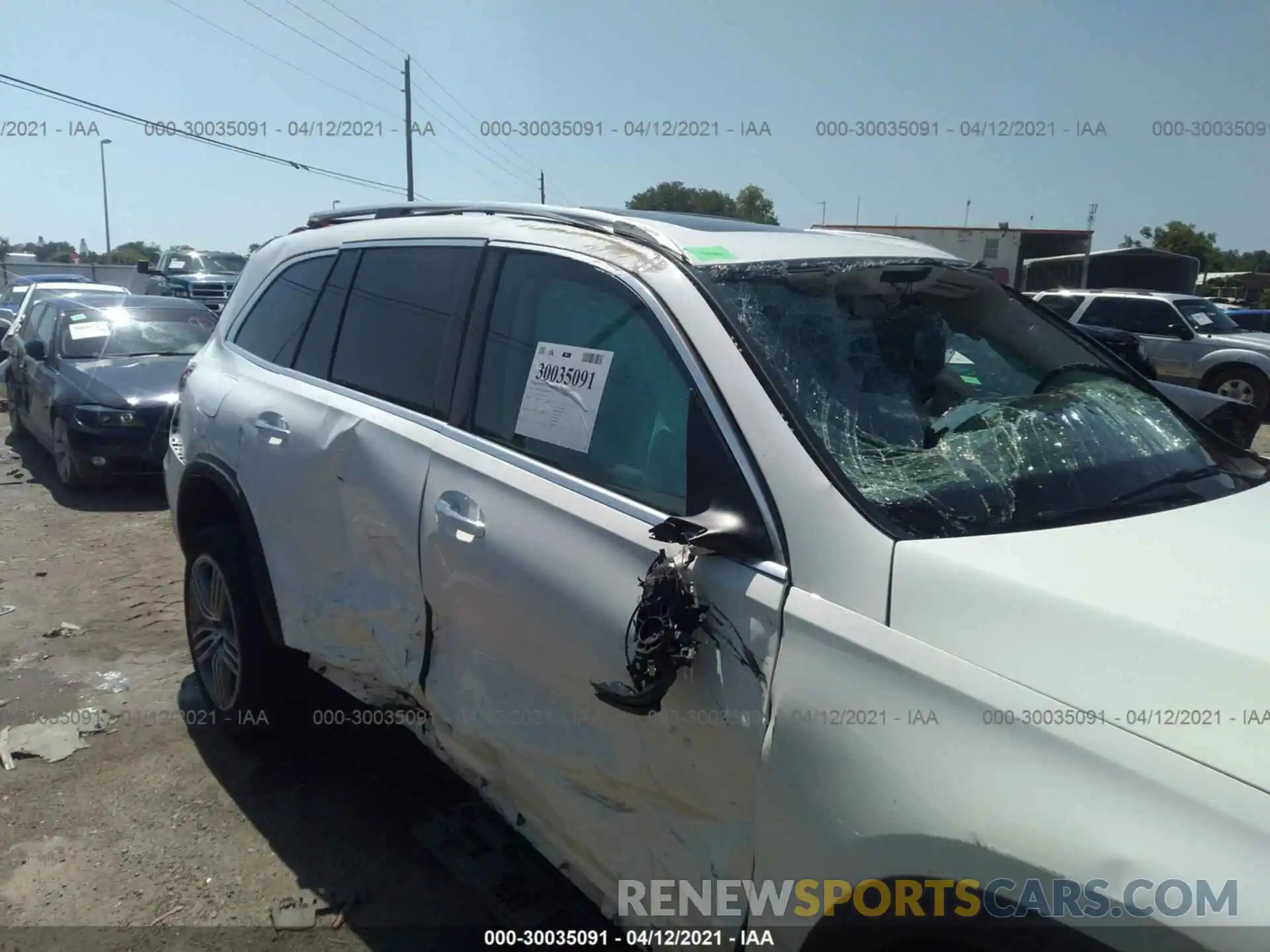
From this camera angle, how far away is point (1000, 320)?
2.71m

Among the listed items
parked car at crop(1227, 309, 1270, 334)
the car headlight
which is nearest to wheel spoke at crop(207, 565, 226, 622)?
the car headlight

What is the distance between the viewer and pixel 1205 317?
47.3 ft

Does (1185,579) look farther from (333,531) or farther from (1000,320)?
(333,531)

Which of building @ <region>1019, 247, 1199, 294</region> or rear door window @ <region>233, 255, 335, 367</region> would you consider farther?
building @ <region>1019, 247, 1199, 294</region>

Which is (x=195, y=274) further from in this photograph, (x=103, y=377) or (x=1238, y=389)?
(x=1238, y=389)

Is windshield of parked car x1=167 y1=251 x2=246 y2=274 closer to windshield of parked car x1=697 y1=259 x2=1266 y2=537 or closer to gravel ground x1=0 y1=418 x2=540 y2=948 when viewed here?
gravel ground x1=0 y1=418 x2=540 y2=948

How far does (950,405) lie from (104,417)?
745cm

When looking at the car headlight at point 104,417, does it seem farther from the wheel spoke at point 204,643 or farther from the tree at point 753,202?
the tree at point 753,202

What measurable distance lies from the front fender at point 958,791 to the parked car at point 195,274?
892 inches

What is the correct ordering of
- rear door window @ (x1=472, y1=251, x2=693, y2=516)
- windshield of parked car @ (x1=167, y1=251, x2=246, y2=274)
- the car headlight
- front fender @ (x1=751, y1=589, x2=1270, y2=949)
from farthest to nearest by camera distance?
windshield of parked car @ (x1=167, y1=251, x2=246, y2=274) < the car headlight < rear door window @ (x1=472, y1=251, x2=693, y2=516) < front fender @ (x1=751, y1=589, x2=1270, y2=949)

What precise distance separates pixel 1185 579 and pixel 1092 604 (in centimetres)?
22

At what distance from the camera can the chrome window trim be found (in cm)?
178

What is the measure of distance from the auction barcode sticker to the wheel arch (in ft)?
4.62

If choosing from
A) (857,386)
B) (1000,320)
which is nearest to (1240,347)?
(1000,320)
